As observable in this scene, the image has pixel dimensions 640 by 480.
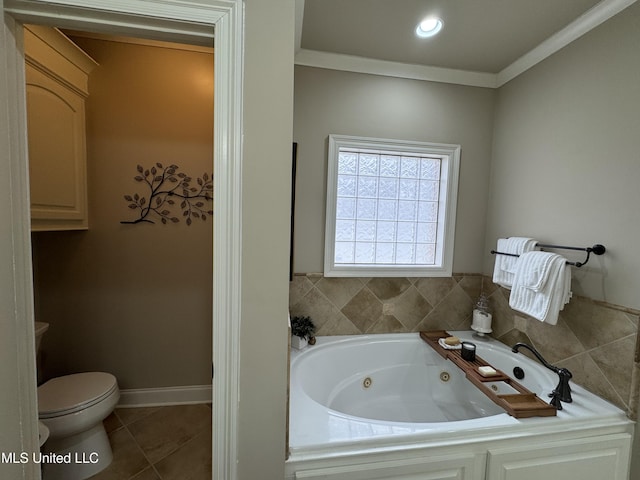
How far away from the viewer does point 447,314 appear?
2434mm

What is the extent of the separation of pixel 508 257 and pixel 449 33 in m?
1.53

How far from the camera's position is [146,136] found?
7.29ft

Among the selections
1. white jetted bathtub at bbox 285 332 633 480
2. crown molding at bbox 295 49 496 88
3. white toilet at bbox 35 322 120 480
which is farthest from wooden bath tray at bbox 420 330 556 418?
white toilet at bbox 35 322 120 480

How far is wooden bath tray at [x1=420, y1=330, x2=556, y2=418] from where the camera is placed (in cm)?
140

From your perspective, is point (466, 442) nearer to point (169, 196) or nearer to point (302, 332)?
point (302, 332)

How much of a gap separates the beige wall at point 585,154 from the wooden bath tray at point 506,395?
65 cm

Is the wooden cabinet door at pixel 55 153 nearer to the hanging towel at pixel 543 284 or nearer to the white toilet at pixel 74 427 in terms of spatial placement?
the white toilet at pixel 74 427

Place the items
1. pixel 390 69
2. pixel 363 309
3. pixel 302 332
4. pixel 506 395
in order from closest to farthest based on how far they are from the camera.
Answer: pixel 506 395 < pixel 302 332 < pixel 390 69 < pixel 363 309

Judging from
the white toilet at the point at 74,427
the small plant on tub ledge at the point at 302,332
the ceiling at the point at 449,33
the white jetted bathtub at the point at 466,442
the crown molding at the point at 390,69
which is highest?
the ceiling at the point at 449,33

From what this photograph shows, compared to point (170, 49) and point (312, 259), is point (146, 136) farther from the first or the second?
point (312, 259)

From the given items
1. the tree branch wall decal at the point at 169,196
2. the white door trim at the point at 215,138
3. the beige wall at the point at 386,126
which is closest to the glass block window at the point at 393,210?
the beige wall at the point at 386,126

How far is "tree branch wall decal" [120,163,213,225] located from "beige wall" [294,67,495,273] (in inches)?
31.2

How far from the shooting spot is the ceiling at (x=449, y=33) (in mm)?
1598

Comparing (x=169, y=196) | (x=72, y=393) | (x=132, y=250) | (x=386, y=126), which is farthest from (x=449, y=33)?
(x=72, y=393)
